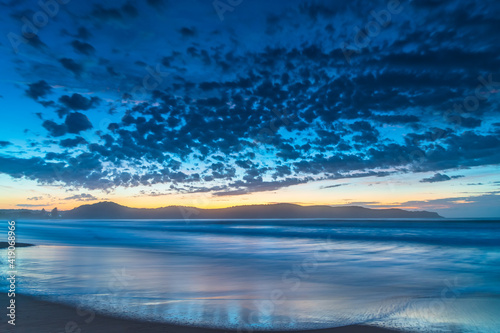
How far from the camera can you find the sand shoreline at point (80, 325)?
700 centimetres

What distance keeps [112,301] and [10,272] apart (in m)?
7.98

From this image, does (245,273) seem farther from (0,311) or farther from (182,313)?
(0,311)

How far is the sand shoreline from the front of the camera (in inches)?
275

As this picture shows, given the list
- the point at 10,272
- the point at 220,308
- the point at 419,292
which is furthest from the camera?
the point at 10,272

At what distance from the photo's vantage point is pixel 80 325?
7.26 metres

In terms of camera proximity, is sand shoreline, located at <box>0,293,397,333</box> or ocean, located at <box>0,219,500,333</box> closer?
sand shoreline, located at <box>0,293,397,333</box>

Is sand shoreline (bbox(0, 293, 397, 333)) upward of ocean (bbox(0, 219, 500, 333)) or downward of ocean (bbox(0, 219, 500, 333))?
upward

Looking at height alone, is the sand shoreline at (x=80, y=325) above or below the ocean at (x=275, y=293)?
above

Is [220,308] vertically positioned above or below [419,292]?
above

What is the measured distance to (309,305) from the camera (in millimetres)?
9641

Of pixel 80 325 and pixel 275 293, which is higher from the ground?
pixel 80 325

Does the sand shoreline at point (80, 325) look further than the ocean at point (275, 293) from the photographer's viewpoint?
No

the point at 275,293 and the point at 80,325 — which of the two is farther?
the point at 275,293

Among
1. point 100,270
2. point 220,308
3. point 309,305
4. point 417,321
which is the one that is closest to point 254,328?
A: point 220,308
